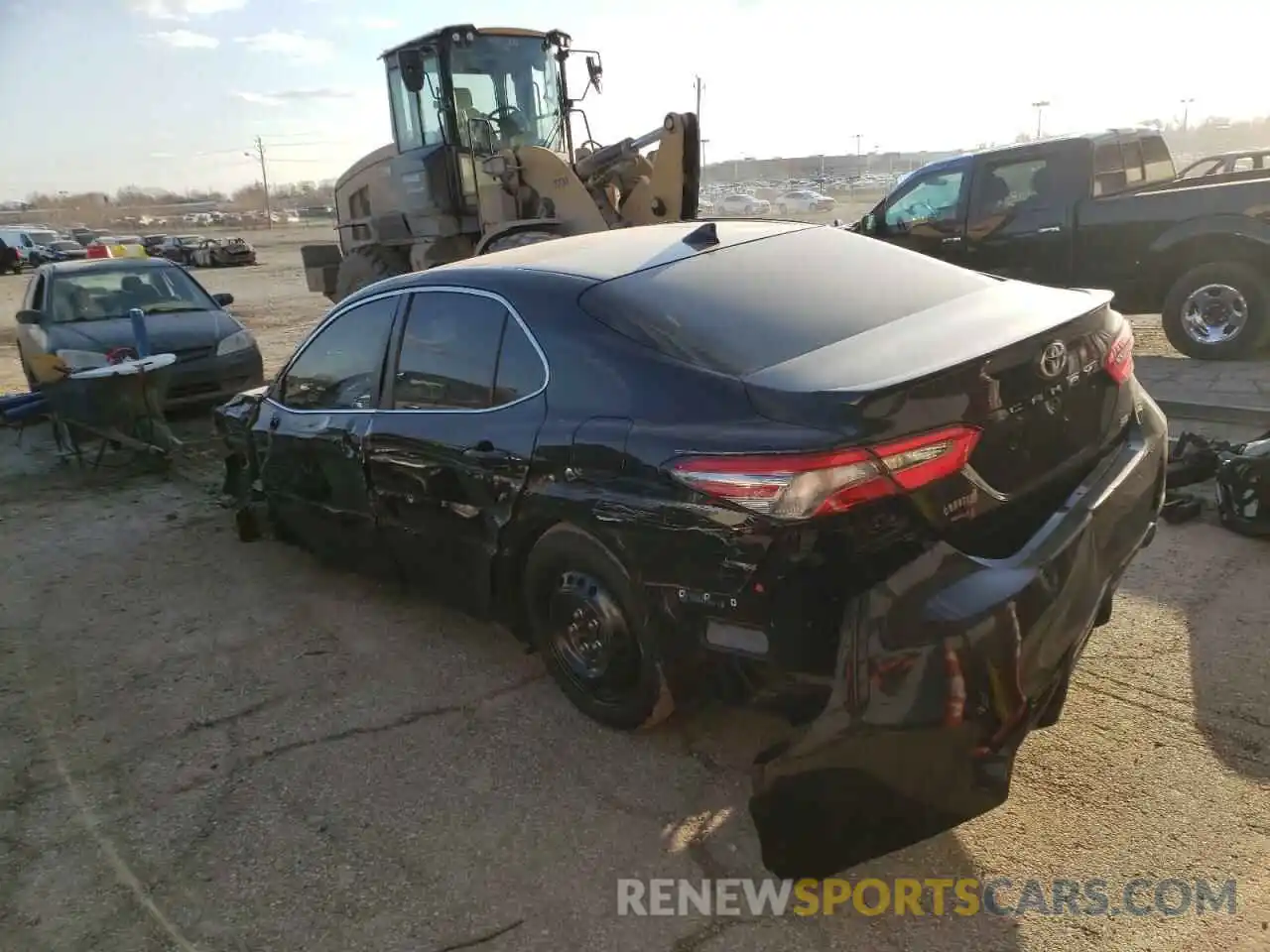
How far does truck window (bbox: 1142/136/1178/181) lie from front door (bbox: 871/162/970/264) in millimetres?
1634

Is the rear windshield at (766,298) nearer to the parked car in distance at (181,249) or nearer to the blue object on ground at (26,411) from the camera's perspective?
the blue object on ground at (26,411)

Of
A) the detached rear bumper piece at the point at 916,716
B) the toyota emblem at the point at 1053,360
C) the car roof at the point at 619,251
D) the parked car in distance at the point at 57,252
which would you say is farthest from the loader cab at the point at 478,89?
the parked car in distance at the point at 57,252

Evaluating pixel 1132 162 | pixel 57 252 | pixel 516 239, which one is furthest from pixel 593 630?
pixel 57 252

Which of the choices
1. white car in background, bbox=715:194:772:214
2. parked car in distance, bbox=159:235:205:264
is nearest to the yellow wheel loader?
parked car in distance, bbox=159:235:205:264

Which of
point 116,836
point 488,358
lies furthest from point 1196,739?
point 116,836

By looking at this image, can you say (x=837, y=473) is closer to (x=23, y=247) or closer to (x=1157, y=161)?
(x=1157, y=161)

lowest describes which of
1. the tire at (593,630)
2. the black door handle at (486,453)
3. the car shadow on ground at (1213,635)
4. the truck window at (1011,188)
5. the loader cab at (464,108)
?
the car shadow on ground at (1213,635)

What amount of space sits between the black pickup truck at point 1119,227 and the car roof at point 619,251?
18.4ft

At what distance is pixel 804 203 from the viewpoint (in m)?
52.3

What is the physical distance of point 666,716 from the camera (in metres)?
3.10

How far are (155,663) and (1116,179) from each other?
872 cm

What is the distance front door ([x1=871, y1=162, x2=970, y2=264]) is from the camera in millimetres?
9234

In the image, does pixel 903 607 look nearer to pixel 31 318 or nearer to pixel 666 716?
pixel 666 716

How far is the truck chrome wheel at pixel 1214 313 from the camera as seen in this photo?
25.6 feet
